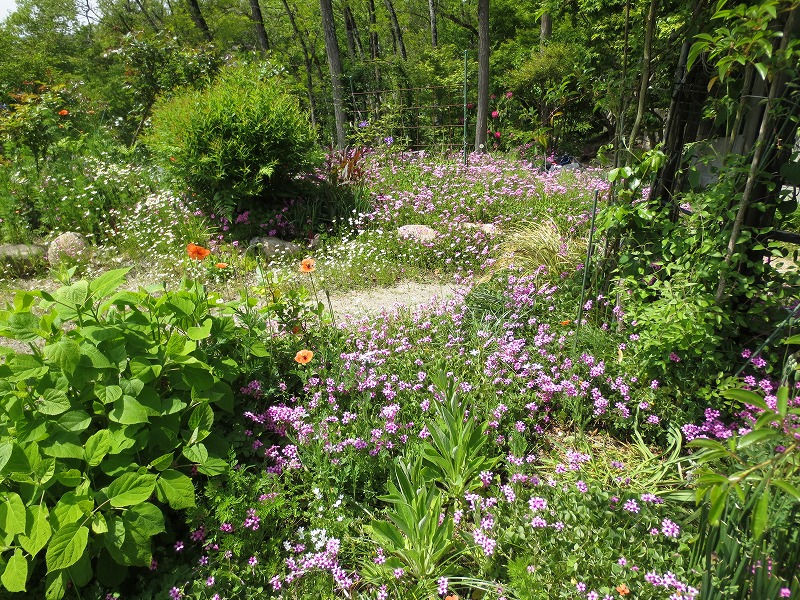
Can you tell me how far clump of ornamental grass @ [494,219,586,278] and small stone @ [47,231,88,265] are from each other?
5.06 meters

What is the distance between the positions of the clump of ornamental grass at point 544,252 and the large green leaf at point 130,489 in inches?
119

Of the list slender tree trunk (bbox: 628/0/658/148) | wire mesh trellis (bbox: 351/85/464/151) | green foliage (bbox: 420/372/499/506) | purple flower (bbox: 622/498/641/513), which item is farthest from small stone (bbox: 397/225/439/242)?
wire mesh trellis (bbox: 351/85/464/151)

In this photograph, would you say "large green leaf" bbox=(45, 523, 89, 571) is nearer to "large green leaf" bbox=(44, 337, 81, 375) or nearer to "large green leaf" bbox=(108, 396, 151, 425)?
"large green leaf" bbox=(108, 396, 151, 425)

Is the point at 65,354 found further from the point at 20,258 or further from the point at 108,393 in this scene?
the point at 20,258

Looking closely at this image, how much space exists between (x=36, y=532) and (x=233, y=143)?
4.80 m

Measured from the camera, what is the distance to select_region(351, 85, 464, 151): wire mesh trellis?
446 inches

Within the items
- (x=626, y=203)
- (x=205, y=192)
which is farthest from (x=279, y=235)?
(x=626, y=203)

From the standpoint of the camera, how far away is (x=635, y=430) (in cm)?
242

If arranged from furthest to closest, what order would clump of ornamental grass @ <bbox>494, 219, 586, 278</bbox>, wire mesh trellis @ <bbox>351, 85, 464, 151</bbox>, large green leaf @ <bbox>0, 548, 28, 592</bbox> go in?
wire mesh trellis @ <bbox>351, 85, 464, 151</bbox>, clump of ornamental grass @ <bbox>494, 219, 586, 278</bbox>, large green leaf @ <bbox>0, 548, 28, 592</bbox>

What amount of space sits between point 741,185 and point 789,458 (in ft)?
5.35

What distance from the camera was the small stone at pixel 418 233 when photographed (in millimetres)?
5348

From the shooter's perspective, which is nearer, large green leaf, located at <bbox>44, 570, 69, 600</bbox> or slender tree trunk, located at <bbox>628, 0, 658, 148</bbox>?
large green leaf, located at <bbox>44, 570, 69, 600</bbox>

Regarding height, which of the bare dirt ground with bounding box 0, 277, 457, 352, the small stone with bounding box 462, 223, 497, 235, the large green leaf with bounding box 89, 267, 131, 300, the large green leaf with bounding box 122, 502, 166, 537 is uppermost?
the large green leaf with bounding box 89, 267, 131, 300

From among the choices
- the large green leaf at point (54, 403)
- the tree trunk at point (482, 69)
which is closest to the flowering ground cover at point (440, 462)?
the large green leaf at point (54, 403)
